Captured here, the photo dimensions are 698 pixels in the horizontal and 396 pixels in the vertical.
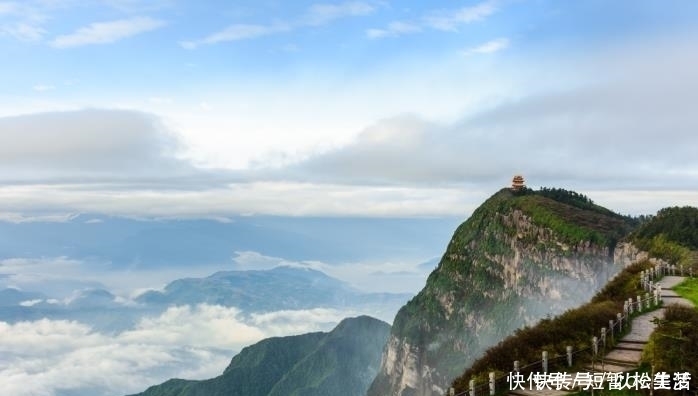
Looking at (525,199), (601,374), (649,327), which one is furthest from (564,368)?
(525,199)

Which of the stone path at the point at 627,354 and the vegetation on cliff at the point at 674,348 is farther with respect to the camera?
the stone path at the point at 627,354

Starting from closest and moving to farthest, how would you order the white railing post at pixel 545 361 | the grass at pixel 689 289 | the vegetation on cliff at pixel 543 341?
the white railing post at pixel 545 361 < the vegetation on cliff at pixel 543 341 < the grass at pixel 689 289

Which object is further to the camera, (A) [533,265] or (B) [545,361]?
(A) [533,265]

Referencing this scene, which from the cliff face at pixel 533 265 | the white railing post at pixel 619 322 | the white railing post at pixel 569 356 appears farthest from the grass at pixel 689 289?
the cliff face at pixel 533 265

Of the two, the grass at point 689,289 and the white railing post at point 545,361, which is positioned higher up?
the grass at point 689,289

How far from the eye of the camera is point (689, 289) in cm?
4641

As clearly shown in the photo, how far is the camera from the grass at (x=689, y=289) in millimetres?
42041

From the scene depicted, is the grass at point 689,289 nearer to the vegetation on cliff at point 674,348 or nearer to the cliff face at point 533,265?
the vegetation on cliff at point 674,348

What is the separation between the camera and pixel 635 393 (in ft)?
79.6

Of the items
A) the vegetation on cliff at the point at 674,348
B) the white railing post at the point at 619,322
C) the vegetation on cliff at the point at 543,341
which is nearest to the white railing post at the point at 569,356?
the vegetation on cliff at the point at 543,341

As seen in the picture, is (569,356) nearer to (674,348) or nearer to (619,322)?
(674,348)

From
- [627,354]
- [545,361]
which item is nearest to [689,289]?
[627,354]

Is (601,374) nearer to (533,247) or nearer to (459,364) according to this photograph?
(533,247)

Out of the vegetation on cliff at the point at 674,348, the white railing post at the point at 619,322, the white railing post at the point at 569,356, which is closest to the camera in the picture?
the vegetation on cliff at the point at 674,348
